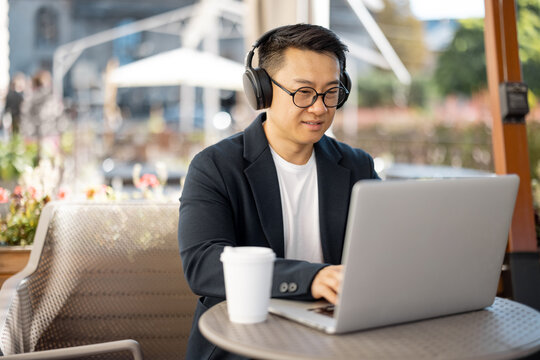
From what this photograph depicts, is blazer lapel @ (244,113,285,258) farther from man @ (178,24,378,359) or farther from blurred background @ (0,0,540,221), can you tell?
blurred background @ (0,0,540,221)

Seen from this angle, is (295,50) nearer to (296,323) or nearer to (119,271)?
(296,323)

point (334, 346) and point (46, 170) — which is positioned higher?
point (46, 170)

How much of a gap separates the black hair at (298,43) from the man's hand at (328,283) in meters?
0.70

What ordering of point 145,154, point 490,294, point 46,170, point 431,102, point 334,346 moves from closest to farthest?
point 334,346 → point 490,294 → point 46,170 → point 145,154 → point 431,102

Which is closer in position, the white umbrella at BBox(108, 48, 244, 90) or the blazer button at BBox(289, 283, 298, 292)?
Answer: the blazer button at BBox(289, 283, 298, 292)

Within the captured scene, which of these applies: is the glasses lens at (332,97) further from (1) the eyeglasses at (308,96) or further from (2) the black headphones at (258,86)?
(2) the black headphones at (258,86)

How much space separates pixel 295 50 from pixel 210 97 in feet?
28.4

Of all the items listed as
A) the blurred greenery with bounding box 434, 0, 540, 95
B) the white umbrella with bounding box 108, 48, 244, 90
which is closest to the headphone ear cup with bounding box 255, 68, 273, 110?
the blurred greenery with bounding box 434, 0, 540, 95

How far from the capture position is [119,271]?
2.31 metres

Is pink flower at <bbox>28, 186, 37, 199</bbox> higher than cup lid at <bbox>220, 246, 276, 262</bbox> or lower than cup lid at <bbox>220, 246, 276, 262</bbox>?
higher

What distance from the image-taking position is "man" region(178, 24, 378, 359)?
179 centimetres

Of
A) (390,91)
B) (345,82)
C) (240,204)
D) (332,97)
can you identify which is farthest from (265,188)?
(390,91)

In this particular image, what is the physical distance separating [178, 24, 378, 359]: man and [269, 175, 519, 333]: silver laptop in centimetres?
45

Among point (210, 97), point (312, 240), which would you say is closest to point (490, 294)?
point (312, 240)
